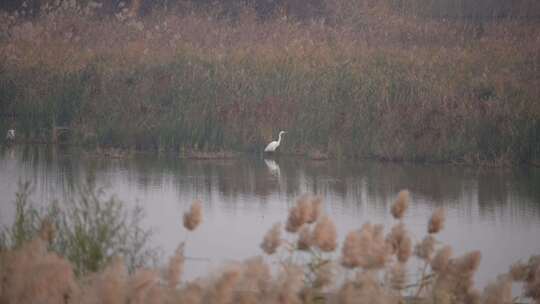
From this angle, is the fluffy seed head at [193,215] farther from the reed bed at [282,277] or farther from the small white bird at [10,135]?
the small white bird at [10,135]

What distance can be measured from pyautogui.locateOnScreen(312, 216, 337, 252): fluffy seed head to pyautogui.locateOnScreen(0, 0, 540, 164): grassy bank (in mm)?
9172

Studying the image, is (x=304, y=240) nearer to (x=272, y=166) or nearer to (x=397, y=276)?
(x=397, y=276)

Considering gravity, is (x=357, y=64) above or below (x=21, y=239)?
above

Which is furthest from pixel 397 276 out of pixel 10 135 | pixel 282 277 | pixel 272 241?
pixel 10 135

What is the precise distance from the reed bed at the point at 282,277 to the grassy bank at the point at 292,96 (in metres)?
8.62

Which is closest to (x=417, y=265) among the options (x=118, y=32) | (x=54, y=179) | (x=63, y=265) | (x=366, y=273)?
(x=366, y=273)

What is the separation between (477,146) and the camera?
561 inches

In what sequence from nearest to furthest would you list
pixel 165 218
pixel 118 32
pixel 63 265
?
pixel 63 265
pixel 165 218
pixel 118 32

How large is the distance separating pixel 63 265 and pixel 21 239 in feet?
5.64

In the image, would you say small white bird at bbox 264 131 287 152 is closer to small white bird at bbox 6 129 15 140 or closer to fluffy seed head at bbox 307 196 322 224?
small white bird at bbox 6 129 15 140

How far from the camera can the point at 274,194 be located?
11898 mm

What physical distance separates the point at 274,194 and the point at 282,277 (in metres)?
7.40

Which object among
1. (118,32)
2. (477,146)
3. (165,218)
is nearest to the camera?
(165,218)

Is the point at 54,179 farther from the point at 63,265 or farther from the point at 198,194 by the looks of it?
the point at 63,265
